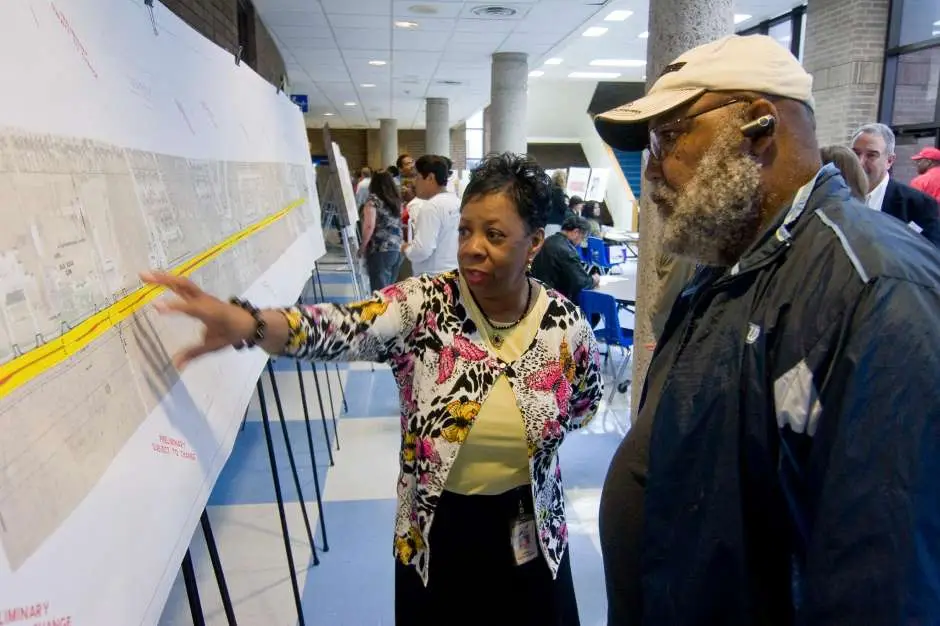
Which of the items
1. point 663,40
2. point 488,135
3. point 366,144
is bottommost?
point 663,40

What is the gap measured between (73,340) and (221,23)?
476cm

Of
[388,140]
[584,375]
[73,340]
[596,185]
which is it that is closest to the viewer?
[73,340]

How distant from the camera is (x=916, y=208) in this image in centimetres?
353

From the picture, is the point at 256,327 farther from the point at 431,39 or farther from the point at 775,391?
the point at 431,39

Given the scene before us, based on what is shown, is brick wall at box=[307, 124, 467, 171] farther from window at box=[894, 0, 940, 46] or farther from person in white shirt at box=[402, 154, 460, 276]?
person in white shirt at box=[402, 154, 460, 276]

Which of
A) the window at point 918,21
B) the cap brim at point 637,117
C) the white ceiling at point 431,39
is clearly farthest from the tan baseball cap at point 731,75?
A: the window at point 918,21

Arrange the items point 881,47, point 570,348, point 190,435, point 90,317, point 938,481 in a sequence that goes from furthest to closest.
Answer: point 881,47
point 570,348
point 190,435
point 90,317
point 938,481

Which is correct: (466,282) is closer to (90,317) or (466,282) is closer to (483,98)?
(90,317)

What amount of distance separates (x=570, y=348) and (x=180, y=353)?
31.8 inches

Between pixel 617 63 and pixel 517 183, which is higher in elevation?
pixel 617 63

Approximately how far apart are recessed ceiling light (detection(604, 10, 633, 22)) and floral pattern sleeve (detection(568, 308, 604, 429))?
7.81m

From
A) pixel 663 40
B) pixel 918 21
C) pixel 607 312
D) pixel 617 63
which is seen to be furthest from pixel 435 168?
pixel 617 63

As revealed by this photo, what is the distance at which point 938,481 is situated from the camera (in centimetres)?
71

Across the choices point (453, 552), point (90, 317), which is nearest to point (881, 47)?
point (453, 552)
